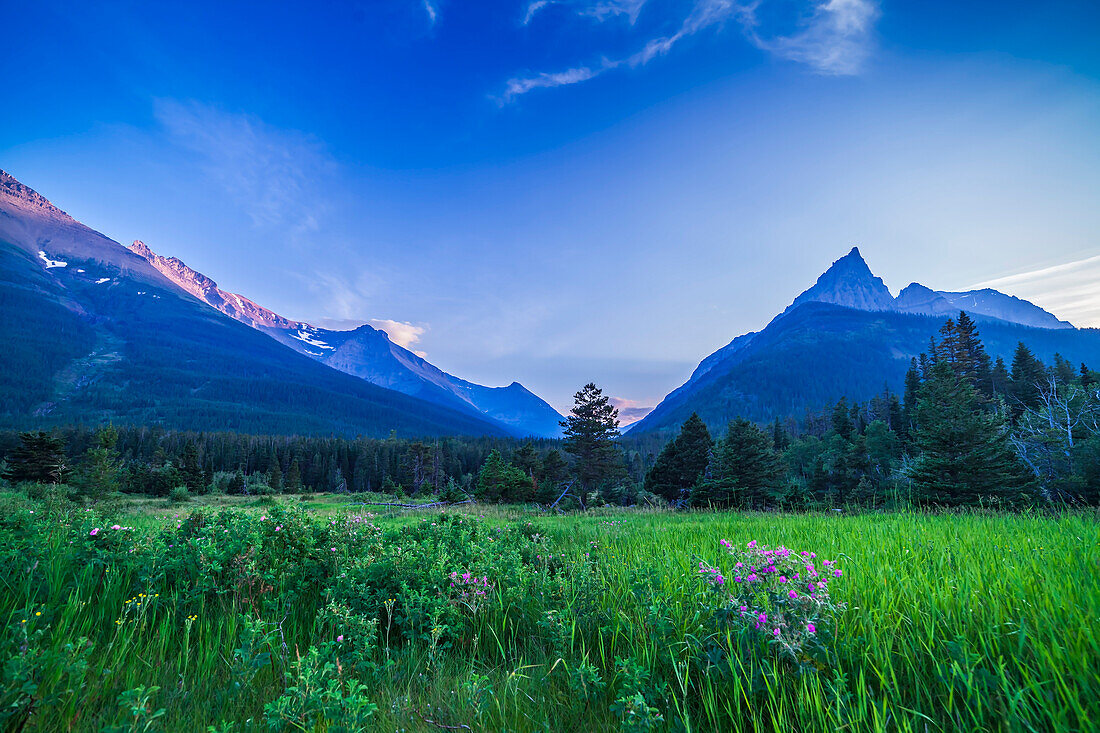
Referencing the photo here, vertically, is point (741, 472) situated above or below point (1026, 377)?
below

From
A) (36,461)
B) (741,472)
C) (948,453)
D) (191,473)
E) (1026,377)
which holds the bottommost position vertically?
(191,473)

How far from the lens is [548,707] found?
2.51m

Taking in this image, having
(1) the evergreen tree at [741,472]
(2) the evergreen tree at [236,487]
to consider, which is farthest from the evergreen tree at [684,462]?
(2) the evergreen tree at [236,487]

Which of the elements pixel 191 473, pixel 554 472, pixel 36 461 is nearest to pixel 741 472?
pixel 554 472

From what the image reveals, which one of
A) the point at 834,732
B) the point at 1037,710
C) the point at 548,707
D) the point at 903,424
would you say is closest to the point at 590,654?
the point at 548,707

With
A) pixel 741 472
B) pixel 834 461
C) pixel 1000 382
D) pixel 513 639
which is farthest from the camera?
pixel 1000 382

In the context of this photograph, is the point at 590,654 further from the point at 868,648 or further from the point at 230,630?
the point at 230,630

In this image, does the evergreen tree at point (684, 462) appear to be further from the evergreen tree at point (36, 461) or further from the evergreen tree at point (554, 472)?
the evergreen tree at point (36, 461)

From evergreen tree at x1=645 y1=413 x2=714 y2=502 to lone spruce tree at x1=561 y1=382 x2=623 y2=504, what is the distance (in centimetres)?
677

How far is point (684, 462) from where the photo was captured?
1533 inches

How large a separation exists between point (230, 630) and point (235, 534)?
1.94 meters

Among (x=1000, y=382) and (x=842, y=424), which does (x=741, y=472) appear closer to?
(x=842, y=424)

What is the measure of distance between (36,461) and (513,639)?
44.2 meters

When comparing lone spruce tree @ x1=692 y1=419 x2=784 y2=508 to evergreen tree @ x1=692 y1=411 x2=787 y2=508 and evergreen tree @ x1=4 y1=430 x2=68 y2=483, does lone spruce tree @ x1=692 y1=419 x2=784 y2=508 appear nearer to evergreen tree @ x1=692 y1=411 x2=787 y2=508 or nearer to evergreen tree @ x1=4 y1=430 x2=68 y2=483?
evergreen tree @ x1=692 y1=411 x2=787 y2=508
